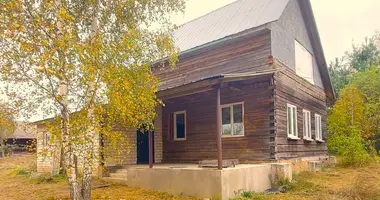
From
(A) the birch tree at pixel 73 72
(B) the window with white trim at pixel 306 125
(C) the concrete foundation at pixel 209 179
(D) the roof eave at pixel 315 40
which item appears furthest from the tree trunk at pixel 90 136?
(D) the roof eave at pixel 315 40

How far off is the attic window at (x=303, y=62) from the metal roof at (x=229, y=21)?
6.85ft

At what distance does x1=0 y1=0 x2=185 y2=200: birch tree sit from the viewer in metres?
5.99

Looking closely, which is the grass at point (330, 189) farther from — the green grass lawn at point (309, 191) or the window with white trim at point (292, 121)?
the window with white trim at point (292, 121)

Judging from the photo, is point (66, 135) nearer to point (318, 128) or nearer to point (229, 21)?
point (229, 21)

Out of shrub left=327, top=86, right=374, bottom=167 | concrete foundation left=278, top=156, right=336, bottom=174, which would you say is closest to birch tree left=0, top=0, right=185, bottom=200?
concrete foundation left=278, top=156, right=336, bottom=174

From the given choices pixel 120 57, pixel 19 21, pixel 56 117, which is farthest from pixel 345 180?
pixel 19 21

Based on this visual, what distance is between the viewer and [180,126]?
13.5 meters

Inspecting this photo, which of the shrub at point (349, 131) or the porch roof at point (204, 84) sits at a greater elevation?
the porch roof at point (204, 84)

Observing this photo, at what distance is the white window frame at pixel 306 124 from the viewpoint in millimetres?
13575

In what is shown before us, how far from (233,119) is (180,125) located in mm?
2845

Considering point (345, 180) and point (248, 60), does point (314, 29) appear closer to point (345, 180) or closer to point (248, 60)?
point (248, 60)

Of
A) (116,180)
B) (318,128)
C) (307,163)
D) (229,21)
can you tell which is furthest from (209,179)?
(318,128)

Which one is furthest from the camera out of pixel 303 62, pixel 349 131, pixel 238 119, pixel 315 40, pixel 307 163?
pixel 349 131

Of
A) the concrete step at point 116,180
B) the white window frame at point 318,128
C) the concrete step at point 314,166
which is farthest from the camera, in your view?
the white window frame at point 318,128
